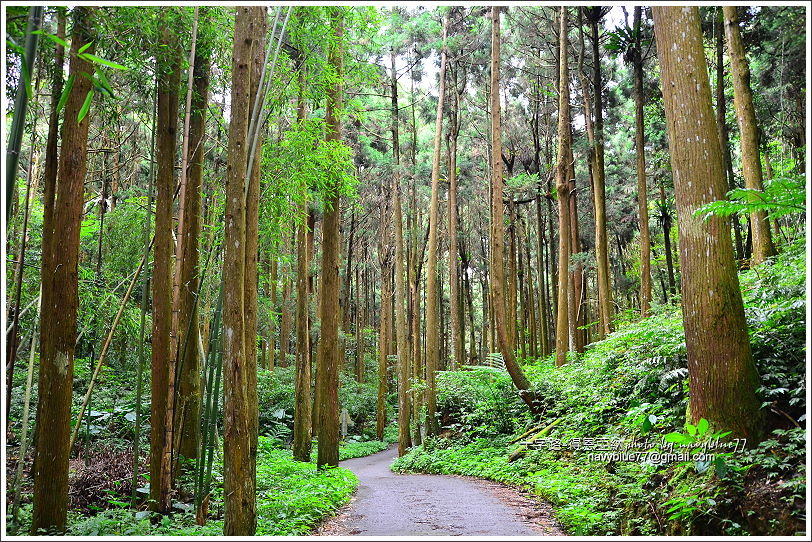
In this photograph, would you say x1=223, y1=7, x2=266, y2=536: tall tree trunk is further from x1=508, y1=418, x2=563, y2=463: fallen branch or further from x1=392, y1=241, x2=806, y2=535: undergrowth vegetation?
x1=508, y1=418, x2=563, y2=463: fallen branch

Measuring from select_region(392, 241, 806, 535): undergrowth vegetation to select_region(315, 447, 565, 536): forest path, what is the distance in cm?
39

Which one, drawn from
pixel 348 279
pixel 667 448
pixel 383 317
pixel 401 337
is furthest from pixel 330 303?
pixel 348 279

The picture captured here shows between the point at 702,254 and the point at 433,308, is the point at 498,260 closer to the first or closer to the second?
the point at 433,308

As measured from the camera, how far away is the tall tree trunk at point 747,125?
9.08m

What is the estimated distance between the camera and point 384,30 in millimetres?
18000

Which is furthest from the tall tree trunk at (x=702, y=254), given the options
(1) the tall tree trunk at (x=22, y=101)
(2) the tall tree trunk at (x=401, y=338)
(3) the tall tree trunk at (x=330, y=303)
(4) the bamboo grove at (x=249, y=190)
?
(2) the tall tree trunk at (x=401, y=338)

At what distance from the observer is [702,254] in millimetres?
5082

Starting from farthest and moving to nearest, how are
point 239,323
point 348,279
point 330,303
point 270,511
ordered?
point 348,279 < point 330,303 < point 270,511 < point 239,323

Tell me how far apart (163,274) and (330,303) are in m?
4.03

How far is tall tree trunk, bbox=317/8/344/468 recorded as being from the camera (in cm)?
1025

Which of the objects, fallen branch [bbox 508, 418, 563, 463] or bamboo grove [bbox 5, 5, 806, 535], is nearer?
bamboo grove [bbox 5, 5, 806, 535]

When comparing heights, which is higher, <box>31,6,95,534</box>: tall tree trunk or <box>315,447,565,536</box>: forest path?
<box>31,6,95,534</box>: tall tree trunk

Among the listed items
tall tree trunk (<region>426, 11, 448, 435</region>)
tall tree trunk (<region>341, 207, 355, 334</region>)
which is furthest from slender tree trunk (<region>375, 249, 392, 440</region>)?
tall tree trunk (<region>426, 11, 448, 435</region>)

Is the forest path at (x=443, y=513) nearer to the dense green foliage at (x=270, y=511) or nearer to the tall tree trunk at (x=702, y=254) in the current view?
the dense green foliage at (x=270, y=511)
